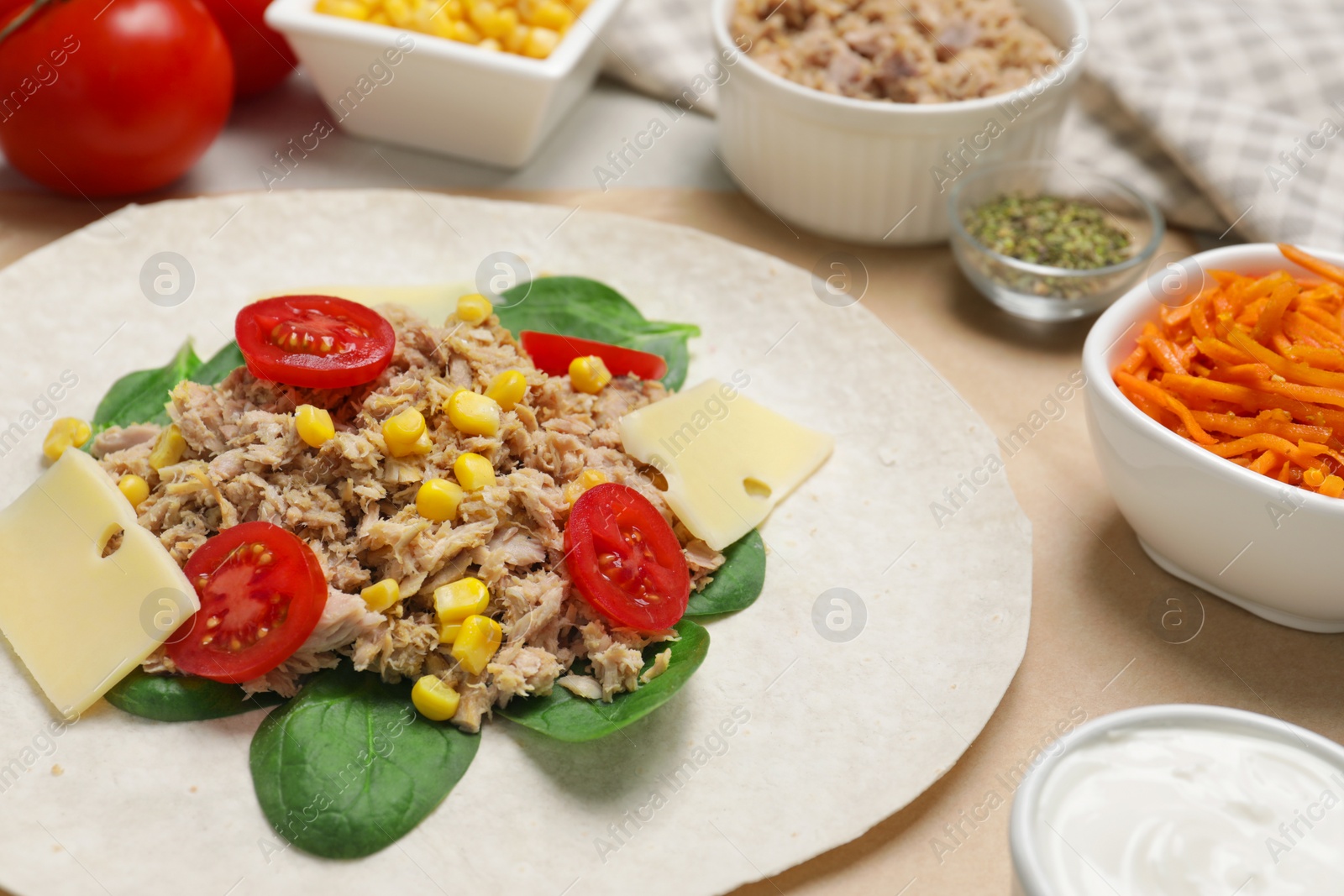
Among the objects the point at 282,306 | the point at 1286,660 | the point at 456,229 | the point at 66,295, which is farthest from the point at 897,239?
the point at 66,295

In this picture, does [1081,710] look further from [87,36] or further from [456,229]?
[87,36]

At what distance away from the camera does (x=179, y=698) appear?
2.96m

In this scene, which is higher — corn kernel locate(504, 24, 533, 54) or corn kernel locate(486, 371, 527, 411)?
corn kernel locate(504, 24, 533, 54)

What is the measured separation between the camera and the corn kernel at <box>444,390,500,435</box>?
3324mm

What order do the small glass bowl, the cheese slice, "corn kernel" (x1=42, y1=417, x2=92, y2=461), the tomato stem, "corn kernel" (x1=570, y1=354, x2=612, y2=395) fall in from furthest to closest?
the small glass bowl → the tomato stem → the cheese slice → "corn kernel" (x1=570, y1=354, x2=612, y2=395) → "corn kernel" (x1=42, y1=417, x2=92, y2=461)

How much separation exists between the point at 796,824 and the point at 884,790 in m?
0.26

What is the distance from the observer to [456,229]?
4.53m

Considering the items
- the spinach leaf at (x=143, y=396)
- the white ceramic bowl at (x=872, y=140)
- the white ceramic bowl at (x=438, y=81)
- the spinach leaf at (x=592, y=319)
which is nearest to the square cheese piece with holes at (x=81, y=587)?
the spinach leaf at (x=143, y=396)

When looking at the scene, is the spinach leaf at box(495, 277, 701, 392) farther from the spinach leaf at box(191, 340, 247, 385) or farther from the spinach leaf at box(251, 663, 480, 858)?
the spinach leaf at box(251, 663, 480, 858)

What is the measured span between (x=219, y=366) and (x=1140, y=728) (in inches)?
122

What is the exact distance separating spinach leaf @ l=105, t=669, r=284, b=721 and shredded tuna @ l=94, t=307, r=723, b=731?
47 millimetres

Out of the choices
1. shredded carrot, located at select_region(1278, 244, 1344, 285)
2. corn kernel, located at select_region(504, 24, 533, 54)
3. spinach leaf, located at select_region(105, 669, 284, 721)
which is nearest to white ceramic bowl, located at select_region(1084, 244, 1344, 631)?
shredded carrot, located at select_region(1278, 244, 1344, 285)

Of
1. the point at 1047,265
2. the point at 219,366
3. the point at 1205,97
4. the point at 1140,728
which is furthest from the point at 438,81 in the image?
the point at 1140,728

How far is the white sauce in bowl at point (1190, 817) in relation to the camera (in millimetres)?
2301
